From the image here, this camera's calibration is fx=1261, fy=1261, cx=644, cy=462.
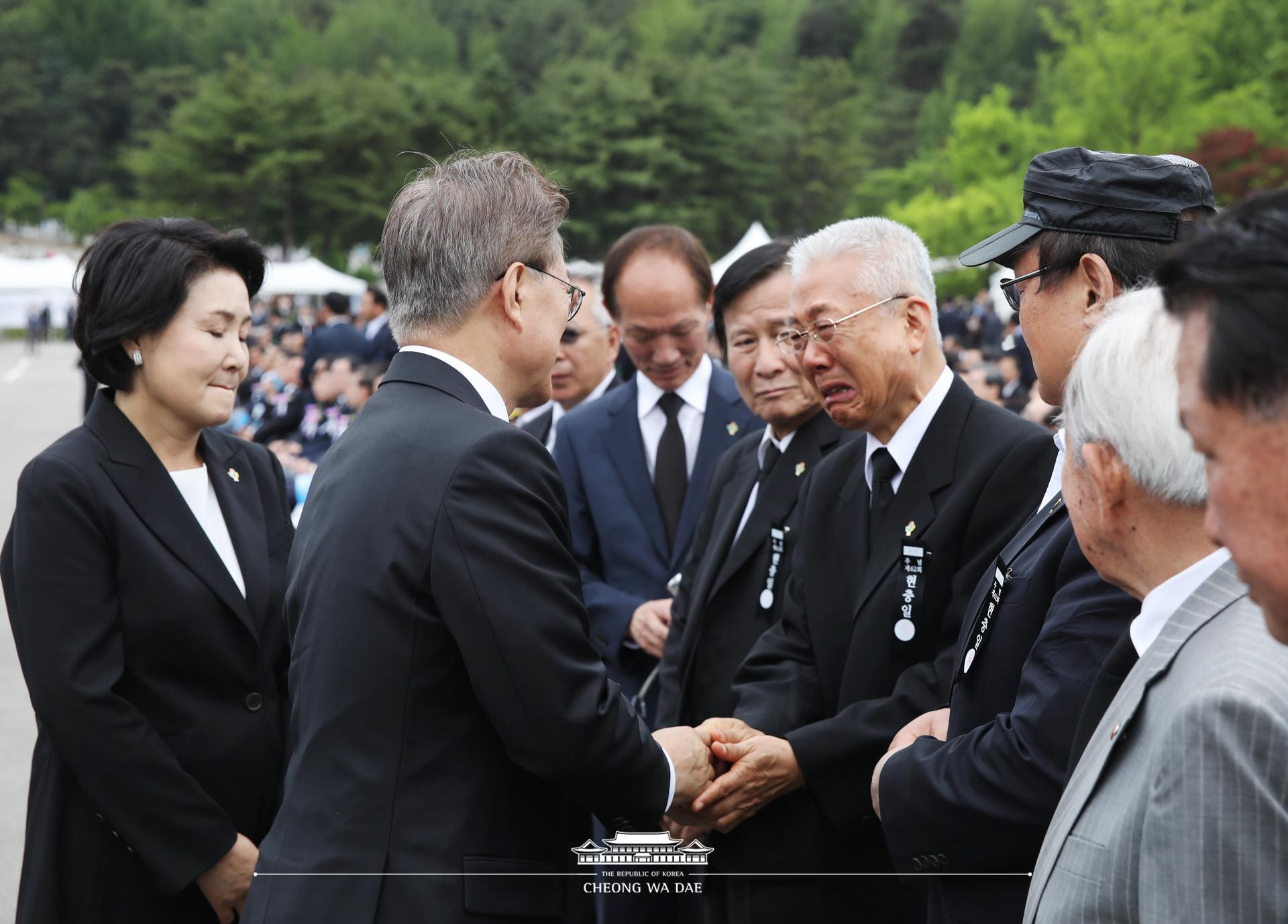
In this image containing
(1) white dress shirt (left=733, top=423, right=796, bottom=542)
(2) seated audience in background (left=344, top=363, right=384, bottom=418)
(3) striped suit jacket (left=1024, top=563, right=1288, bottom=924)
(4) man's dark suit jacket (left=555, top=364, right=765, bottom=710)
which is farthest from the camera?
(2) seated audience in background (left=344, top=363, right=384, bottom=418)

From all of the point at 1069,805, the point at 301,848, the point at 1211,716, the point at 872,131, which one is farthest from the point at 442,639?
the point at 872,131

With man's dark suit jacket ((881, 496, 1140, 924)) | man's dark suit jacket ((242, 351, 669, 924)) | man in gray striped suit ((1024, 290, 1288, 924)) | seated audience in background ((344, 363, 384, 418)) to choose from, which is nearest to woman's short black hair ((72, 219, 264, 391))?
man's dark suit jacket ((242, 351, 669, 924))

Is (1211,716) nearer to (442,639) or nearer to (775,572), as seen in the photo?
(442,639)

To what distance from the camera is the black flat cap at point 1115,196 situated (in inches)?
101

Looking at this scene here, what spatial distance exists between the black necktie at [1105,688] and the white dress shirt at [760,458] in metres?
1.94

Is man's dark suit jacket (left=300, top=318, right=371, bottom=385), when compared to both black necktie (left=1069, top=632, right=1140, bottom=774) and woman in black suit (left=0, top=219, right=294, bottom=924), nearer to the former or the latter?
woman in black suit (left=0, top=219, right=294, bottom=924)

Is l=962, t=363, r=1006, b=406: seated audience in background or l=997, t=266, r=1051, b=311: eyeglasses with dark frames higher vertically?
l=997, t=266, r=1051, b=311: eyeglasses with dark frames

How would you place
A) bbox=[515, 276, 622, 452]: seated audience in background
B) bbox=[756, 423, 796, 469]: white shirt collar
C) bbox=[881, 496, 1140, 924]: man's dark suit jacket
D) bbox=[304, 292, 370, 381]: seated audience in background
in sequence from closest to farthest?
bbox=[881, 496, 1140, 924]: man's dark suit jacket
bbox=[756, 423, 796, 469]: white shirt collar
bbox=[515, 276, 622, 452]: seated audience in background
bbox=[304, 292, 370, 381]: seated audience in background

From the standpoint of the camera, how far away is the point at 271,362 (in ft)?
52.4

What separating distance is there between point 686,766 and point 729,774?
0.57 feet

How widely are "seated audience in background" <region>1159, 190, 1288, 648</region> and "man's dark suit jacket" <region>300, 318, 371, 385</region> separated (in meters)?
10.9

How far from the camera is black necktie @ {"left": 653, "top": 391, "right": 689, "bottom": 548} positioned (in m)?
4.79

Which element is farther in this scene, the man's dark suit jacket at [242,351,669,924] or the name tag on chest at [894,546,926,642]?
the name tag on chest at [894,546,926,642]

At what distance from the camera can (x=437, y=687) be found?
2.27 metres
